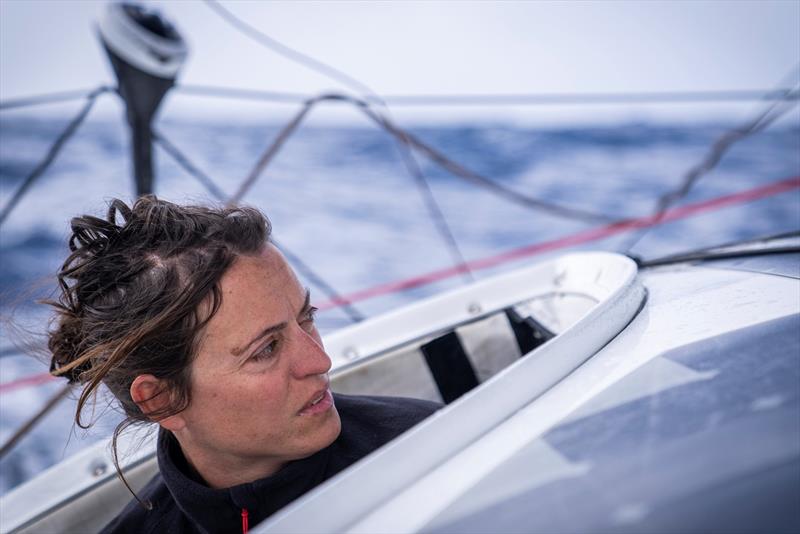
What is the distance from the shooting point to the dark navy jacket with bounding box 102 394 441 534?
79 centimetres

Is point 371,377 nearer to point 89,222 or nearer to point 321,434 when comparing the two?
point 321,434

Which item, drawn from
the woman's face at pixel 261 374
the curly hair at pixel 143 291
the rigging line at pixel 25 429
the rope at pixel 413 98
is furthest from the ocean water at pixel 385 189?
the woman's face at pixel 261 374

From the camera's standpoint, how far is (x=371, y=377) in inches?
49.1

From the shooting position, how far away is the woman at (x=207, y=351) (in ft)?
2.44

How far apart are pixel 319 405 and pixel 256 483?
11 centimetres

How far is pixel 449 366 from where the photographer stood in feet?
4.10

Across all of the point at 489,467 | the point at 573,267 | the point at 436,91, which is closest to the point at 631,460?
the point at 489,467

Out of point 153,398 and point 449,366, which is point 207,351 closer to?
point 153,398

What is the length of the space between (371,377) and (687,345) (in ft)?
2.22

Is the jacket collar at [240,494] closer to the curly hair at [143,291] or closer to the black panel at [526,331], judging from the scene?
the curly hair at [143,291]

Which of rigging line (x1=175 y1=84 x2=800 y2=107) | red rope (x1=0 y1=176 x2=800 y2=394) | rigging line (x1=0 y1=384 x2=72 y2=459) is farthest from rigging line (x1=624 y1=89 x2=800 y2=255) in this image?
rigging line (x1=0 y1=384 x2=72 y2=459)

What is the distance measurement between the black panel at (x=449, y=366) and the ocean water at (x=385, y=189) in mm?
1733

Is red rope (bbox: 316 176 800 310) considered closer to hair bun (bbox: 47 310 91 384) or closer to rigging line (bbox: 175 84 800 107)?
rigging line (bbox: 175 84 800 107)

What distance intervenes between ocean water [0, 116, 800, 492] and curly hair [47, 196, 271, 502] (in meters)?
1.97
